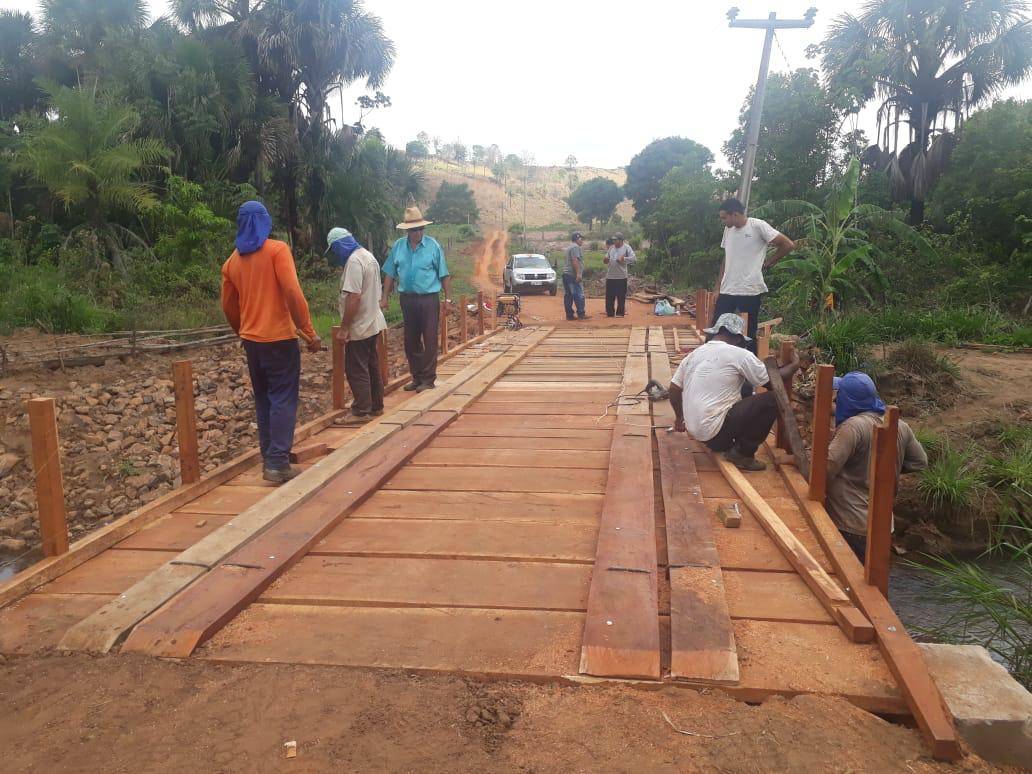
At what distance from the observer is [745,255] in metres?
6.39

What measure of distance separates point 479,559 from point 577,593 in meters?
0.51

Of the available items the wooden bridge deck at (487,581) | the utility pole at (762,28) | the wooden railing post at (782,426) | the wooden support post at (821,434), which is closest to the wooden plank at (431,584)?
the wooden bridge deck at (487,581)

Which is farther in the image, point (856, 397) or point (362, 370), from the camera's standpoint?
point (362, 370)

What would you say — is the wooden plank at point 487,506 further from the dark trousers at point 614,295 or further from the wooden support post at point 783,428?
the dark trousers at point 614,295

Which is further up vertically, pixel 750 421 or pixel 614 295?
pixel 614 295

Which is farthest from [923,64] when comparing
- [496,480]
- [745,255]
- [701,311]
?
[496,480]

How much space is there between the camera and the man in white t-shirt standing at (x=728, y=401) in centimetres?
455

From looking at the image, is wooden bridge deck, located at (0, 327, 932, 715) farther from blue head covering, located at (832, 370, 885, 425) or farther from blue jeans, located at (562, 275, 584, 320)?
blue jeans, located at (562, 275, 584, 320)

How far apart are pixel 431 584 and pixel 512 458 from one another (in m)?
1.84

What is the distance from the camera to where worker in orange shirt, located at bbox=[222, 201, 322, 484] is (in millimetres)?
4340

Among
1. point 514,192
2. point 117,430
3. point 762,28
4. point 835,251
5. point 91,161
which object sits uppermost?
point 514,192

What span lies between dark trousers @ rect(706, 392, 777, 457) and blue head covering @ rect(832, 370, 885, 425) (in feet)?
1.81

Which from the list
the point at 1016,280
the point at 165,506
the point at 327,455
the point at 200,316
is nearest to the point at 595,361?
the point at 327,455

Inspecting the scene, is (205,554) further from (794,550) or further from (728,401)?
(728,401)
